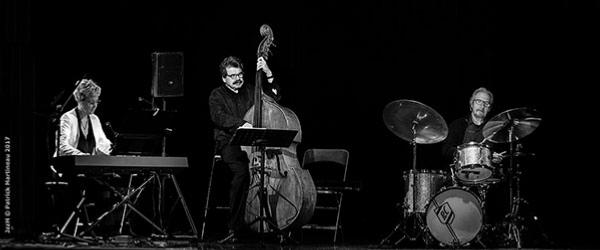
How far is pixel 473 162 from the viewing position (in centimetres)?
669

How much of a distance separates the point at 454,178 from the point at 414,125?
1.95 ft

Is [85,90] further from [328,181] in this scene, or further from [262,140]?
[328,181]

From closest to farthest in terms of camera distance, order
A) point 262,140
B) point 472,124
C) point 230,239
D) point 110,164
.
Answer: point 110,164
point 262,140
point 230,239
point 472,124

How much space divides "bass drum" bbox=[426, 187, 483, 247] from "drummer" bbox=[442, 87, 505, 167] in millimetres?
571

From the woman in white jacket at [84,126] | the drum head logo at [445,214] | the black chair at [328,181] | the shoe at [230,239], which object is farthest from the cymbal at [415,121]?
the woman in white jacket at [84,126]

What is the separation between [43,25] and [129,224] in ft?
5.94

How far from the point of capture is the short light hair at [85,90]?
6539mm

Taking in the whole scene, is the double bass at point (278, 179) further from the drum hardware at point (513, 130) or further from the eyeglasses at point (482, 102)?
the eyeglasses at point (482, 102)

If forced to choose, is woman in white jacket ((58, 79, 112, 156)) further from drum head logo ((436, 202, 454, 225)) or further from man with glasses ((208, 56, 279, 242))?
drum head logo ((436, 202, 454, 225))

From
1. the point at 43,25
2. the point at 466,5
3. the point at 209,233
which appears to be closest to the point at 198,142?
the point at 209,233

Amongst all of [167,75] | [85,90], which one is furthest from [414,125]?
[85,90]

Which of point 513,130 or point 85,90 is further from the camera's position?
point 513,130

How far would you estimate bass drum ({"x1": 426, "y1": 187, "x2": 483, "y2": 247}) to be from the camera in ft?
22.2

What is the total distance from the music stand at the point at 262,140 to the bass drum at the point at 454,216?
4.12ft
